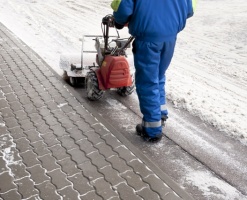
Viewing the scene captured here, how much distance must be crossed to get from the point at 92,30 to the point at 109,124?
4.69 meters

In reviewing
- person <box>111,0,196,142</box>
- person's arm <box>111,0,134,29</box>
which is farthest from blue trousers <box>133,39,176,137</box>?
person's arm <box>111,0,134,29</box>

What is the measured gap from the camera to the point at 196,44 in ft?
21.8

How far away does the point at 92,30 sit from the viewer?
787cm

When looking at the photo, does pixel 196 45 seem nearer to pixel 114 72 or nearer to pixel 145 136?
pixel 114 72

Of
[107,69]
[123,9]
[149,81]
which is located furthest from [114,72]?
[123,9]

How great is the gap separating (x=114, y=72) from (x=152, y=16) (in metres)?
0.96

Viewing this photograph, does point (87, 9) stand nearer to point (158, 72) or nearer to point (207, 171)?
point (158, 72)

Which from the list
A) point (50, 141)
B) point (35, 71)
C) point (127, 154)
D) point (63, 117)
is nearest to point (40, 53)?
point (35, 71)

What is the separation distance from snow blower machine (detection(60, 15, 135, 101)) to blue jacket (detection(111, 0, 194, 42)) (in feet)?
1.60

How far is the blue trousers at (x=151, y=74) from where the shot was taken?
3061mm

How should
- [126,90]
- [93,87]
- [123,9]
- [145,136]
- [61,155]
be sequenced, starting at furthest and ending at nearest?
[126,90] → [93,87] → [145,136] → [61,155] → [123,9]

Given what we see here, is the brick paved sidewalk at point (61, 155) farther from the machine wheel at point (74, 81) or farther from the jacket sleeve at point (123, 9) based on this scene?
the jacket sleeve at point (123, 9)

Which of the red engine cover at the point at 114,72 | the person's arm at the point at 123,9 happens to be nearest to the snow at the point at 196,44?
the red engine cover at the point at 114,72

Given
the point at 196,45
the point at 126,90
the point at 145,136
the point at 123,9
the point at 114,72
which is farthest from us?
the point at 196,45
